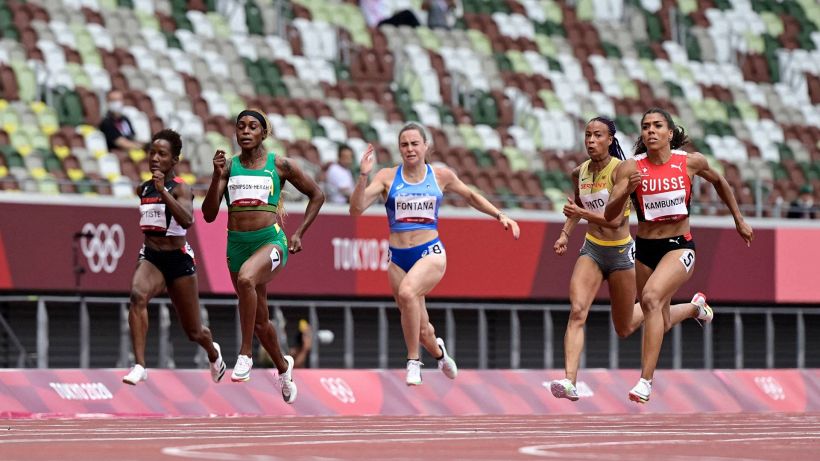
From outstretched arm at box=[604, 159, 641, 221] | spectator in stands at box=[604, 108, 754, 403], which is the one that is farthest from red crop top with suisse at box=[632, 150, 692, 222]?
outstretched arm at box=[604, 159, 641, 221]

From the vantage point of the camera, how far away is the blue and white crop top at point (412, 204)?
15711 millimetres

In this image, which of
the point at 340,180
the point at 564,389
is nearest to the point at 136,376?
the point at 564,389

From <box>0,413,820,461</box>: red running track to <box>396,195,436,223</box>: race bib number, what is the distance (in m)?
1.88

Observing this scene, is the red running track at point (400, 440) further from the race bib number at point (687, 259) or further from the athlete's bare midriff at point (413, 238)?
the athlete's bare midriff at point (413, 238)

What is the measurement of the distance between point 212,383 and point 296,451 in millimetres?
8696

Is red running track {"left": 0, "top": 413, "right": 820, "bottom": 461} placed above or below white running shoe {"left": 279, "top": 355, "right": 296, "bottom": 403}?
above

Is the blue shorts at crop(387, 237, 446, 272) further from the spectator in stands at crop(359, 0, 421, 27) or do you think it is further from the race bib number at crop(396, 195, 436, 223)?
the spectator in stands at crop(359, 0, 421, 27)

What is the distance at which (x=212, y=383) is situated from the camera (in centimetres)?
1814

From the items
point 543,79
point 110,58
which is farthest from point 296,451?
point 543,79

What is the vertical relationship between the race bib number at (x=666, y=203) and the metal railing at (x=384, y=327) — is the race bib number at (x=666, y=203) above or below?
above

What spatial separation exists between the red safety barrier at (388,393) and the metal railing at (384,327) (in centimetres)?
219

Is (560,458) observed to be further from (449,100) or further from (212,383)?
(449,100)

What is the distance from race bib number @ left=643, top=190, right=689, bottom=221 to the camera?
14.1 meters

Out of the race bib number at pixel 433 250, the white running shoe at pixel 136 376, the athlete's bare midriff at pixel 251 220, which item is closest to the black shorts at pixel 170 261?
the white running shoe at pixel 136 376
